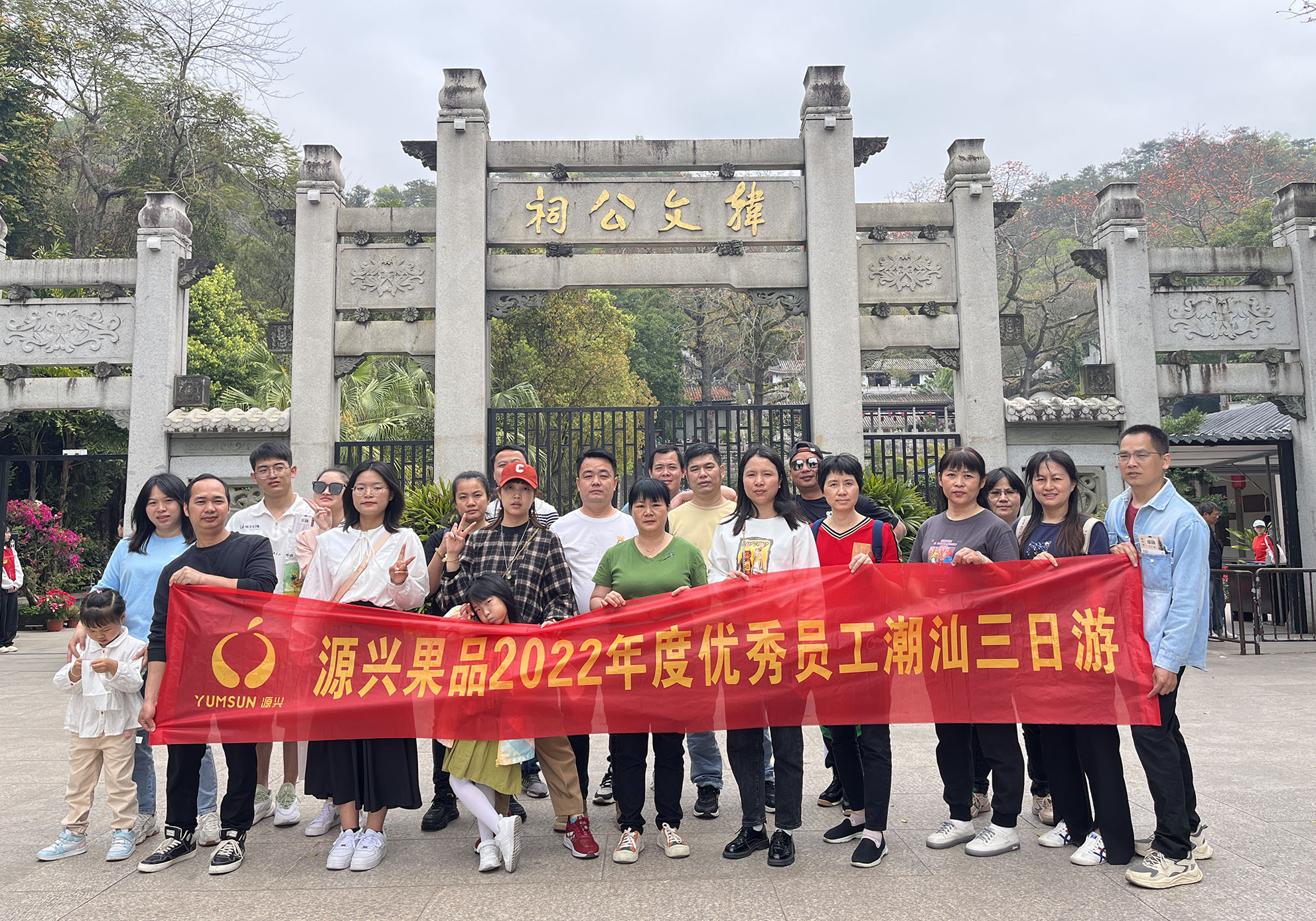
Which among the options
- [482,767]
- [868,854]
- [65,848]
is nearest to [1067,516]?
[868,854]

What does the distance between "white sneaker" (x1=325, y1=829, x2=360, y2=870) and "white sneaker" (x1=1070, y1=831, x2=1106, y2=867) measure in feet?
9.22

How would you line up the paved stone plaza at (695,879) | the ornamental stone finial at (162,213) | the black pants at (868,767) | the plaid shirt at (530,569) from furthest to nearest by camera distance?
the ornamental stone finial at (162,213) < the plaid shirt at (530,569) < the black pants at (868,767) < the paved stone plaza at (695,879)

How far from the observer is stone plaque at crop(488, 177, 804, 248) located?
30.7 ft

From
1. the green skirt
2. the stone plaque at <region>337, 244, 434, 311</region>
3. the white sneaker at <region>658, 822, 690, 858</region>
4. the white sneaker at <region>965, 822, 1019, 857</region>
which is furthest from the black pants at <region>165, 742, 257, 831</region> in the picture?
the stone plaque at <region>337, 244, 434, 311</region>

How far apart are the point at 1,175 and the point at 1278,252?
694 inches

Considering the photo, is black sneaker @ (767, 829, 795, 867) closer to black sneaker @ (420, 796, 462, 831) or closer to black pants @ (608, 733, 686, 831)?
black pants @ (608, 733, 686, 831)

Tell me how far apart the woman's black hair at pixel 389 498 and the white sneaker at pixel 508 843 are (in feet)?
4.33

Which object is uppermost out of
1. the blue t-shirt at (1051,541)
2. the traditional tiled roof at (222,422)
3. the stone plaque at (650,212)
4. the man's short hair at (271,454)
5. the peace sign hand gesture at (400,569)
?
the stone plaque at (650,212)

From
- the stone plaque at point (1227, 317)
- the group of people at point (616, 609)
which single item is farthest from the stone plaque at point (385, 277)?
the stone plaque at point (1227, 317)

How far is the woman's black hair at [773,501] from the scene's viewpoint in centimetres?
373

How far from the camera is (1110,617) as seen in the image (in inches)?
140

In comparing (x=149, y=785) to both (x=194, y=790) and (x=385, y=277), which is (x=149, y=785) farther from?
(x=385, y=277)

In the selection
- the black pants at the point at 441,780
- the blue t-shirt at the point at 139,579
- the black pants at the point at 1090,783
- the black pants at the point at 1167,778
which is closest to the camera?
the black pants at the point at 1167,778

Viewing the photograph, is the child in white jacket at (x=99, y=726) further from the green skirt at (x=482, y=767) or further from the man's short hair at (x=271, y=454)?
the green skirt at (x=482, y=767)
